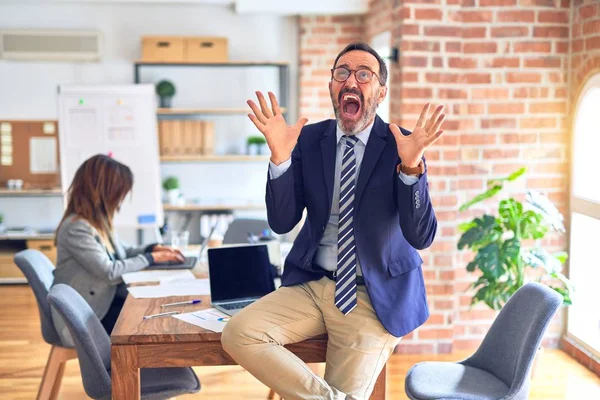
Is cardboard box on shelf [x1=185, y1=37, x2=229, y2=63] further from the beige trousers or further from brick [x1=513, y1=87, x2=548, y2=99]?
the beige trousers

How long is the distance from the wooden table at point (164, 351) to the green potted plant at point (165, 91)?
4581 millimetres

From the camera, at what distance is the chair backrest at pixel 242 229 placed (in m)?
4.54

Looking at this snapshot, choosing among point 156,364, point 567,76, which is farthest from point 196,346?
point 567,76

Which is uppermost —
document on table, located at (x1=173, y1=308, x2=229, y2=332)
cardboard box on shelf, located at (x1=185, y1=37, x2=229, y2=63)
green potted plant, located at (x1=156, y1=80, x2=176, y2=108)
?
cardboard box on shelf, located at (x1=185, y1=37, x2=229, y2=63)

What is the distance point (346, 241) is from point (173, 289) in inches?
41.2

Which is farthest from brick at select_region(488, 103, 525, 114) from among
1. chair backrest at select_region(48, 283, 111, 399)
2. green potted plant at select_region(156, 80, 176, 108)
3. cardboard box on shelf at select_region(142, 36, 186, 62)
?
green potted plant at select_region(156, 80, 176, 108)

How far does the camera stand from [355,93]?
2.54 m

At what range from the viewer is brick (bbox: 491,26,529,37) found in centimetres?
483

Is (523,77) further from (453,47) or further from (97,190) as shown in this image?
(97,190)

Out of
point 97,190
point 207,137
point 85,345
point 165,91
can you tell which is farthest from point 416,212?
point 165,91

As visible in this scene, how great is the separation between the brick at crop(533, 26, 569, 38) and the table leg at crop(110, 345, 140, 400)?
11.2 feet

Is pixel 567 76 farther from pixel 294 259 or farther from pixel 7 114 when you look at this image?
pixel 7 114

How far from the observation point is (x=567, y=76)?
4.92 meters

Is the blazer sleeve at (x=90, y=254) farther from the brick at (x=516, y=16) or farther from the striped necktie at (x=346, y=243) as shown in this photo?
the brick at (x=516, y=16)
